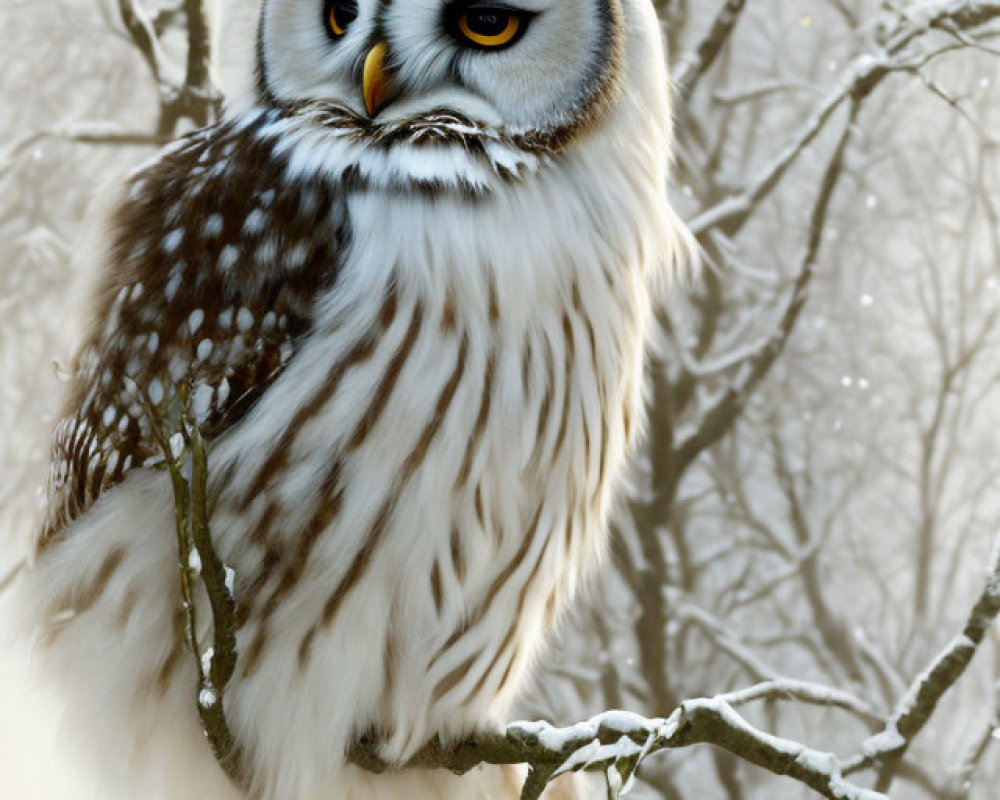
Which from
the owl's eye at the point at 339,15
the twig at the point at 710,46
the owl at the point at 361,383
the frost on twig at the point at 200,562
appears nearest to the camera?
the frost on twig at the point at 200,562

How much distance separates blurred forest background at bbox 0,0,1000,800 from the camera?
468 centimetres

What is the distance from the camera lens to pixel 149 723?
2334mm

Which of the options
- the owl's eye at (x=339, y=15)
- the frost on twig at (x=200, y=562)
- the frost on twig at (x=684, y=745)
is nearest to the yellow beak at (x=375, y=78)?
the owl's eye at (x=339, y=15)

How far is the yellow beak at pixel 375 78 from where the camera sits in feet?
7.43

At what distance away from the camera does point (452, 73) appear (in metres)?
2.36

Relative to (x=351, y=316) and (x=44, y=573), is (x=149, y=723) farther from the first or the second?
(x=351, y=316)

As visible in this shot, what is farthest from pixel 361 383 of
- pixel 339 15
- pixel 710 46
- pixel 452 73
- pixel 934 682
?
pixel 710 46

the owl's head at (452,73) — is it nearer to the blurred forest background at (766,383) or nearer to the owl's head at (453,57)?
the owl's head at (453,57)

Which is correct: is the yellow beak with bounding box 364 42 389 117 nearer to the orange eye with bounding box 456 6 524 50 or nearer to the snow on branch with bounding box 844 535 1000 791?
the orange eye with bounding box 456 6 524 50

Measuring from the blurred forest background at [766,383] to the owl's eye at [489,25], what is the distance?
1.73m

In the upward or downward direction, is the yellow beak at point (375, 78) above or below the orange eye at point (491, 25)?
below

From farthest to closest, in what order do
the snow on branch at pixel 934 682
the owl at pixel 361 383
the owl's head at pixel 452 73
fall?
the owl's head at pixel 452 73 → the owl at pixel 361 383 → the snow on branch at pixel 934 682

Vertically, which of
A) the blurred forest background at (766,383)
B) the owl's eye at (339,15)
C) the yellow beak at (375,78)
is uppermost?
the owl's eye at (339,15)

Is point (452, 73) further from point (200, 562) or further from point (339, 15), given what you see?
point (200, 562)
